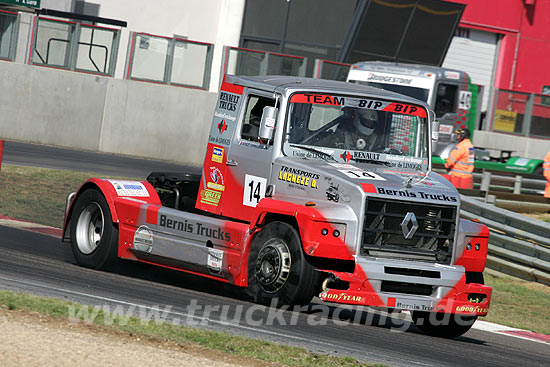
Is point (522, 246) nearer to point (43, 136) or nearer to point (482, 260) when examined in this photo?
point (482, 260)

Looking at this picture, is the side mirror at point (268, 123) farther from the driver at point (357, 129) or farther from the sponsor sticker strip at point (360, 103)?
the driver at point (357, 129)

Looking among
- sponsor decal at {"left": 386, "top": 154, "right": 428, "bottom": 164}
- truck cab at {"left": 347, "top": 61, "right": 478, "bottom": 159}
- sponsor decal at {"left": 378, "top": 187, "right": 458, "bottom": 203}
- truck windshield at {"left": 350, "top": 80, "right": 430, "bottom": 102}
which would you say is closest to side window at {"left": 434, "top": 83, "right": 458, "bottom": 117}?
truck cab at {"left": 347, "top": 61, "right": 478, "bottom": 159}

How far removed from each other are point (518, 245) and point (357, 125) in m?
5.65

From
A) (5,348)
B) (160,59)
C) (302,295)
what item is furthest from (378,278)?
(160,59)

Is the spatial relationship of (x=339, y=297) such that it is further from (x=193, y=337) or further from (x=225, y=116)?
(x=225, y=116)

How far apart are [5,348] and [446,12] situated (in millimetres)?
30869

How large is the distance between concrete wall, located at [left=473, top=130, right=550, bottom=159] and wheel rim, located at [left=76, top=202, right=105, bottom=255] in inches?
752

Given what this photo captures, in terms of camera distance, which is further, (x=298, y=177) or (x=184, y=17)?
(x=184, y=17)

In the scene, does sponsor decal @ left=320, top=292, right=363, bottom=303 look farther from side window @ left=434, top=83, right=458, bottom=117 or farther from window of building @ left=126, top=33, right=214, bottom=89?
window of building @ left=126, top=33, right=214, bottom=89

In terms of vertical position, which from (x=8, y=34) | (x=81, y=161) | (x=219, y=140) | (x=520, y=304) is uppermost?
(x=8, y=34)

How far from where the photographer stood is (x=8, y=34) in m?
25.7

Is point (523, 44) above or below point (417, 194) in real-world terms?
above

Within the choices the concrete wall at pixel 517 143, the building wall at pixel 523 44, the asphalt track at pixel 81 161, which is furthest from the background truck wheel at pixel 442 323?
the building wall at pixel 523 44

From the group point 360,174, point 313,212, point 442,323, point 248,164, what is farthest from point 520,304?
point 313,212
